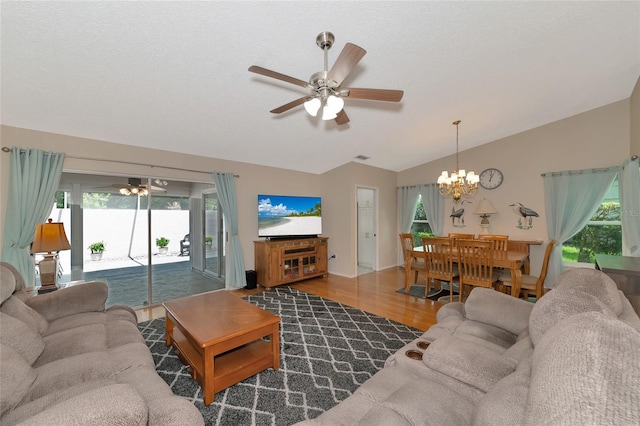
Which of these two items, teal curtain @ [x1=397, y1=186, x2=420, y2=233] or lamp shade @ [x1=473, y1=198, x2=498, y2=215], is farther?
teal curtain @ [x1=397, y1=186, x2=420, y2=233]

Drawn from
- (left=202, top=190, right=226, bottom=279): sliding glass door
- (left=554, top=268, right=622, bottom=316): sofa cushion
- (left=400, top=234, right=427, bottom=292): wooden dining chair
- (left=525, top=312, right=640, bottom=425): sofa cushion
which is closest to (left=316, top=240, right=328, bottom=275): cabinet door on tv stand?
(left=400, top=234, right=427, bottom=292): wooden dining chair

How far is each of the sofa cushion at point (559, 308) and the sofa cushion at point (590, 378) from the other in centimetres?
40

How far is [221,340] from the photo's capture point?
5.77 ft

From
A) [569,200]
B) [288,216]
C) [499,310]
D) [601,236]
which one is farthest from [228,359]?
[601,236]

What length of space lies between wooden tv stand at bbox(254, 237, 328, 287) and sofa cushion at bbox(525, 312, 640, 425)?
403 centimetres

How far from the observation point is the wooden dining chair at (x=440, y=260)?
3482 mm

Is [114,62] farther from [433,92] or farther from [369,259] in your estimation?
[369,259]

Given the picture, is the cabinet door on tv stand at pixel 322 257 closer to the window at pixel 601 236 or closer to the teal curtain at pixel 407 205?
the teal curtain at pixel 407 205

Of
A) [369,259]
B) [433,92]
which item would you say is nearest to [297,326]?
[433,92]

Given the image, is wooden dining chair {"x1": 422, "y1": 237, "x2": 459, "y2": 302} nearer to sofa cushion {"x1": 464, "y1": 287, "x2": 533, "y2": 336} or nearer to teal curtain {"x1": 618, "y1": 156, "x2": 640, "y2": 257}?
sofa cushion {"x1": 464, "y1": 287, "x2": 533, "y2": 336}

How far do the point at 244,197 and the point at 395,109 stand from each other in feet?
9.34

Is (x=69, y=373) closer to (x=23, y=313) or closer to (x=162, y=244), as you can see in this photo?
(x=23, y=313)

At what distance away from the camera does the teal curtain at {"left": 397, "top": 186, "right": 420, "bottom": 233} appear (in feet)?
19.6

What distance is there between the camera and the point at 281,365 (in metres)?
2.16
